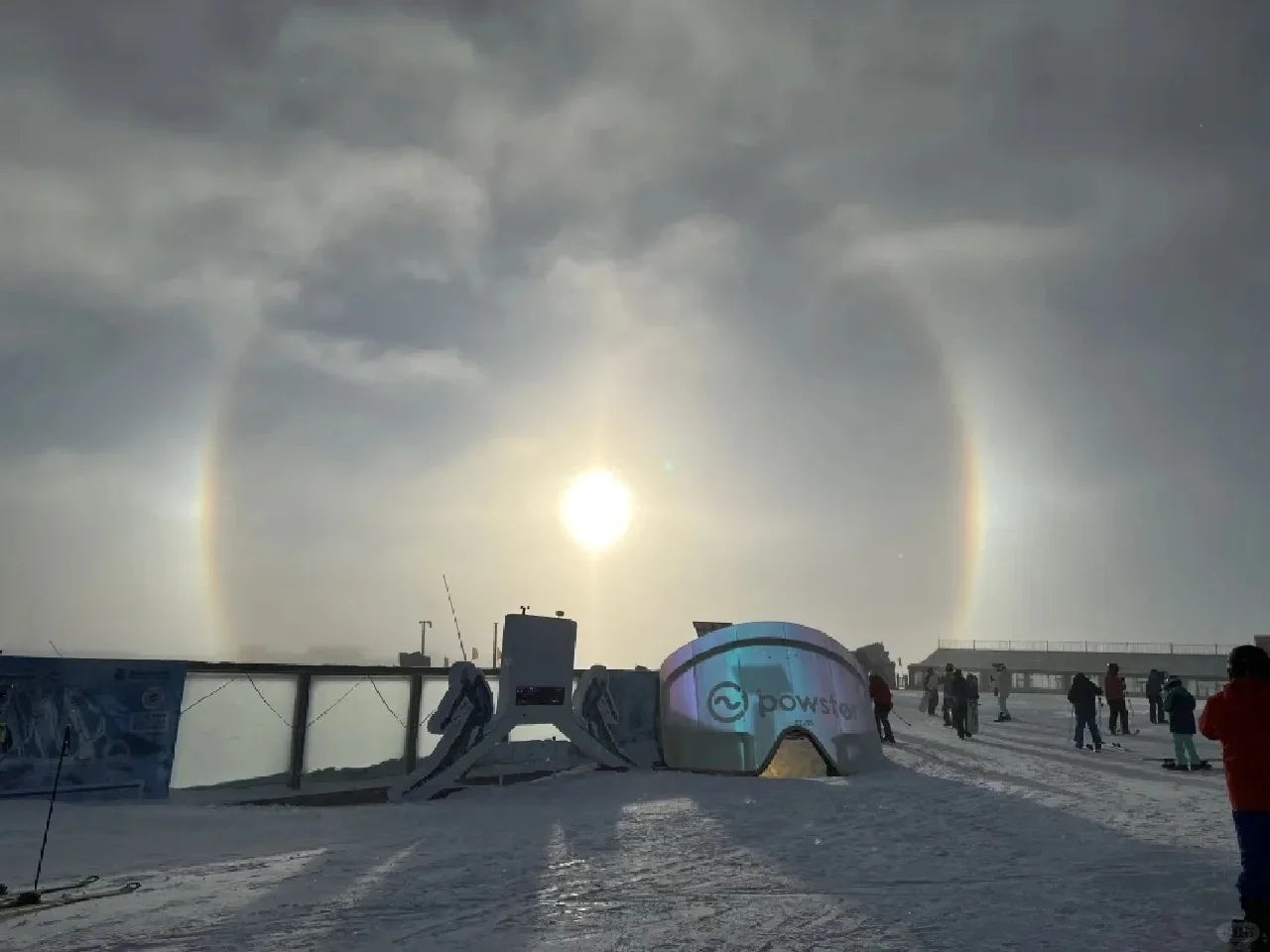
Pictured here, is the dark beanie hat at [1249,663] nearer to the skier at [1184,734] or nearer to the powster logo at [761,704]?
the powster logo at [761,704]

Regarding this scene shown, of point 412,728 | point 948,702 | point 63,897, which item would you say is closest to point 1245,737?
point 63,897

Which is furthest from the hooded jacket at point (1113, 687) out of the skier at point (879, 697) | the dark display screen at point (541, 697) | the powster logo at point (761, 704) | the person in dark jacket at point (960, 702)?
the dark display screen at point (541, 697)

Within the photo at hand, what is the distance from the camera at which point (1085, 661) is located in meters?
73.4

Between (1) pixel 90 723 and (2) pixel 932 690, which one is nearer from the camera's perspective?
(1) pixel 90 723

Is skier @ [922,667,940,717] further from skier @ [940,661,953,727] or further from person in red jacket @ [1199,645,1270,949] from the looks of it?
person in red jacket @ [1199,645,1270,949]

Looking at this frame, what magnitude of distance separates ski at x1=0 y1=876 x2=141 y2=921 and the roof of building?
56.0 m

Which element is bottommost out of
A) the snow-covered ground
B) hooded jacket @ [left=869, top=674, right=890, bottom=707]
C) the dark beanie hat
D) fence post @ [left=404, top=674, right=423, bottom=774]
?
the snow-covered ground

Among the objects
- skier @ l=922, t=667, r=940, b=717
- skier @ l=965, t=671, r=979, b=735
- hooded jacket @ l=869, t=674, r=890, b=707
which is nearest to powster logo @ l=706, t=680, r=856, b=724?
hooded jacket @ l=869, t=674, r=890, b=707

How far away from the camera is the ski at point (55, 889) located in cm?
618

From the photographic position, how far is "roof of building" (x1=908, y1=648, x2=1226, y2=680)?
219 ft

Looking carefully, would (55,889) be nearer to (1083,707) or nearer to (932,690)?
(1083,707)

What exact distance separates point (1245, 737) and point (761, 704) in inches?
426

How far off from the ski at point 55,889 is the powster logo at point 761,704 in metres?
10.9

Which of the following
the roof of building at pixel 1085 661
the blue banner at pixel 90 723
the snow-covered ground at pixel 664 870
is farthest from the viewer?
the roof of building at pixel 1085 661
